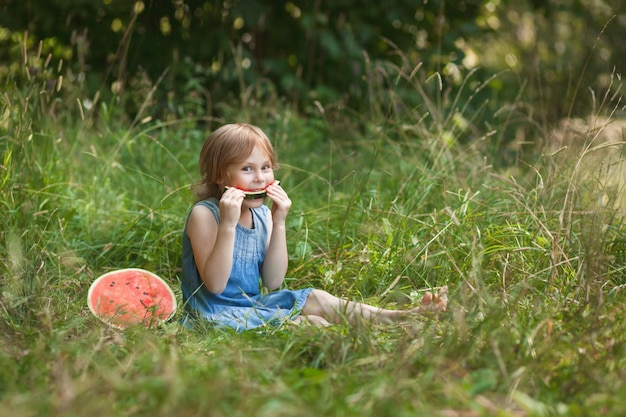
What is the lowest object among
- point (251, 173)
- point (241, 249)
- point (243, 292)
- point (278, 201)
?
point (243, 292)

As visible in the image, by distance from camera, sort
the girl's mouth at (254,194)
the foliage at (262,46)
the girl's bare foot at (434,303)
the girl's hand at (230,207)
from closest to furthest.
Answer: the girl's bare foot at (434,303), the girl's hand at (230,207), the girl's mouth at (254,194), the foliage at (262,46)

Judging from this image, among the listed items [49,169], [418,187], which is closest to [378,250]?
[418,187]

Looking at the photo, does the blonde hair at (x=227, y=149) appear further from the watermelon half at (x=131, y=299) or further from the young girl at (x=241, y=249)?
the watermelon half at (x=131, y=299)

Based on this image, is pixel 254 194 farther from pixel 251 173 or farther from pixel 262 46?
pixel 262 46

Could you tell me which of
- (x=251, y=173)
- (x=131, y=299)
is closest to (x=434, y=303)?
(x=251, y=173)

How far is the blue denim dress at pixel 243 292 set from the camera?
3.15 metres

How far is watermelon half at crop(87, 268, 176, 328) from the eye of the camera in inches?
120

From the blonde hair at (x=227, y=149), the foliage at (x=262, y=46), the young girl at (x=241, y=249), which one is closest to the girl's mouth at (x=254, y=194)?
the young girl at (x=241, y=249)

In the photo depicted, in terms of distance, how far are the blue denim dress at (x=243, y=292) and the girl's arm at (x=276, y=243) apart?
38 mm

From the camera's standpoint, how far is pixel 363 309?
10.1 ft

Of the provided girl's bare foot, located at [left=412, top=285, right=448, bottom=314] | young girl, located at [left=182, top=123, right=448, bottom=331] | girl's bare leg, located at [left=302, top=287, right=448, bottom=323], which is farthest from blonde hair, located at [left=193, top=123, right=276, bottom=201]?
girl's bare foot, located at [left=412, top=285, right=448, bottom=314]

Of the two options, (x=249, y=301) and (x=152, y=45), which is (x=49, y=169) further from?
(x=152, y=45)

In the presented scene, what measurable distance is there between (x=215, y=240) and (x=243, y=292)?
0.77 ft

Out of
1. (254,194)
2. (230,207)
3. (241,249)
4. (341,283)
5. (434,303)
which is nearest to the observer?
(434,303)
